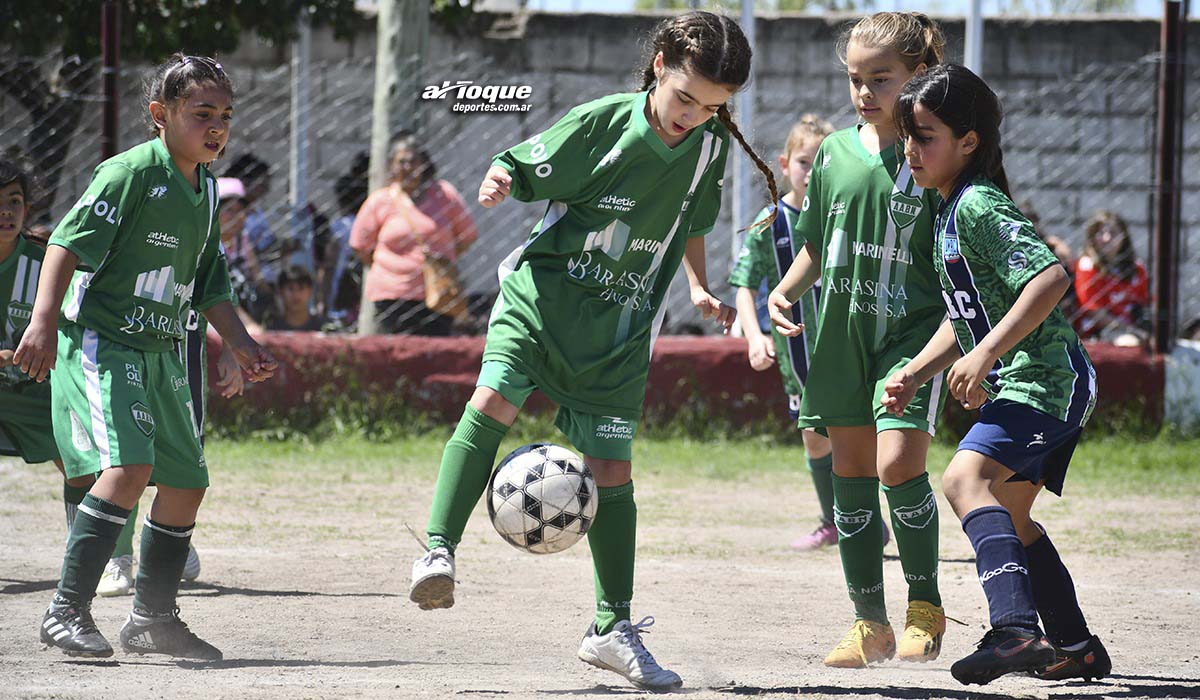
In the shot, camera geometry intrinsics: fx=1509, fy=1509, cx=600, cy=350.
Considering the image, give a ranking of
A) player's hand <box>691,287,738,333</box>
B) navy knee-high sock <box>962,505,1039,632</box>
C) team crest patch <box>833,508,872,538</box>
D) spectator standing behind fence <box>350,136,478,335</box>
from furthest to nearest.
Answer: spectator standing behind fence <box>350,136,478,335</box>, team crest patch <box>833,508,872,538</box>, player's hand <box>691,287,738,333</box>, navy knee-high sock <box>962,505,1039,632</box>

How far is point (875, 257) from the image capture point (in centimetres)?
436

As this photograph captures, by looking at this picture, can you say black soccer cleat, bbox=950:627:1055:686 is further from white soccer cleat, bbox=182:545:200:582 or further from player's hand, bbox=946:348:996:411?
white soccer cleat, bbox=182:545:200:582

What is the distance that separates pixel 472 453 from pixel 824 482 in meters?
2.94

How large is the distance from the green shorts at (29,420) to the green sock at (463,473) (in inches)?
79.9

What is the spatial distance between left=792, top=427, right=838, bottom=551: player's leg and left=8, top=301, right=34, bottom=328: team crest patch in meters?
3.20

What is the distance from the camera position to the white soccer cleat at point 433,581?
3.80 meters

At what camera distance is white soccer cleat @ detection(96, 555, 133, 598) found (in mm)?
5402

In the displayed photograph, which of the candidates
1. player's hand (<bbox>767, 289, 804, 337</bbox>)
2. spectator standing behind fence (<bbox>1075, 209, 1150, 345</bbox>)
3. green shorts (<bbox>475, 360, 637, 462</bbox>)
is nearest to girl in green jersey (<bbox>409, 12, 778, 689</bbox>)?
green shorts (<bbox>475, 360, 637, 462</bbox>)

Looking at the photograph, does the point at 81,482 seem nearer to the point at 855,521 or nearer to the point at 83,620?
the point at 83,620

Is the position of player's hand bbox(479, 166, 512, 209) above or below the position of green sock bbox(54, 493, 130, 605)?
above

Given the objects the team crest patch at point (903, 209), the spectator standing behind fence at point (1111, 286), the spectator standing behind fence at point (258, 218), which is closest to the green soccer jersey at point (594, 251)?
the team crest patch at point (903, 209)

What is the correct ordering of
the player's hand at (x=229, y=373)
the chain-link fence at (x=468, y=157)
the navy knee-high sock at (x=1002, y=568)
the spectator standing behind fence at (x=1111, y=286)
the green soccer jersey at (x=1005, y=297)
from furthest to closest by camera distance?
1. the spectator standing behind fence at (x=1111, y=286)
2. the chain-link fence at (x=468, y=157)
3. the player's hand at (x=229, y=373)
4. the green soccer jersey at (x=1005, y=297)
5. the navy knee-high sock at (x=1002, y=568)

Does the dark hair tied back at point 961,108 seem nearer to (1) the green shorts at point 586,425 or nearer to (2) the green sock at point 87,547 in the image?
(1) the green shorts at point 586,425

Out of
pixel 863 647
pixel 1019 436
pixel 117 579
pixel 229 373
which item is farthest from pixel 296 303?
pixel 1019 436
